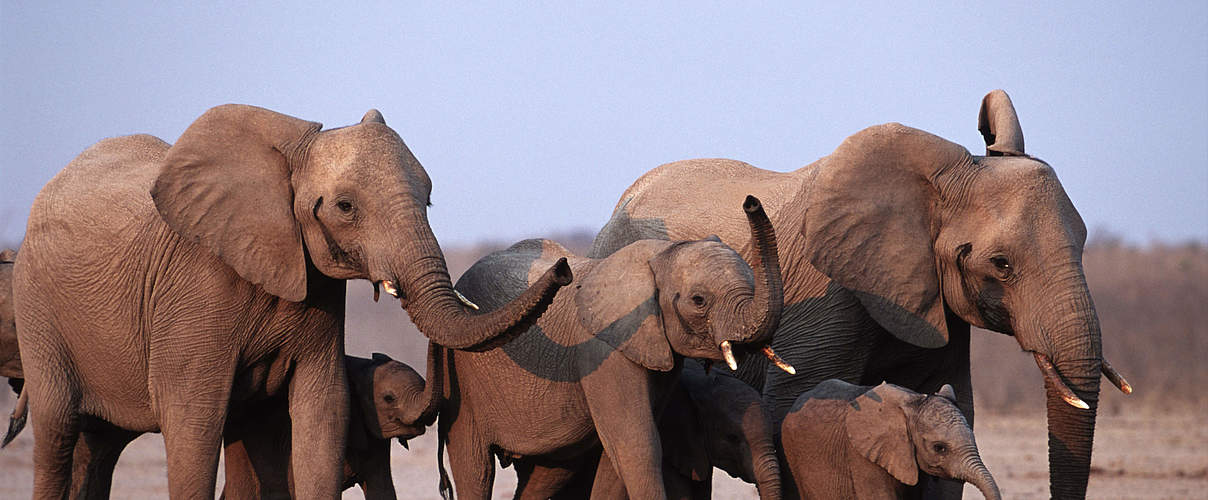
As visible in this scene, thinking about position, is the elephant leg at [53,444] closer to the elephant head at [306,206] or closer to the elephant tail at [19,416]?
the elephant tail at [19,416]

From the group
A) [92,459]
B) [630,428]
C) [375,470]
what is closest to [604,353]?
[630,428]

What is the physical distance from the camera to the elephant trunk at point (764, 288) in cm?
597

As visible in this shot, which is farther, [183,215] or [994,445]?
[994,445]

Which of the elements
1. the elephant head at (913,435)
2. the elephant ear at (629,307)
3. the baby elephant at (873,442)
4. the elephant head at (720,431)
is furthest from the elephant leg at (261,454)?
the elephant head at (913,435)

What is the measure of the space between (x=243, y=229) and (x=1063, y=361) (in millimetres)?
3560

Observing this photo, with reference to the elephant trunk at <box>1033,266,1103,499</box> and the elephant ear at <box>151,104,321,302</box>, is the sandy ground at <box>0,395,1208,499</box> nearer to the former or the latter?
the elephant trunk at <box>1033,266,1103,499</box>

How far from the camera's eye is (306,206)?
636cm

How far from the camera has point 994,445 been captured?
16594mm

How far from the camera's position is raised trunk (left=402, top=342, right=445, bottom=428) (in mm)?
6973

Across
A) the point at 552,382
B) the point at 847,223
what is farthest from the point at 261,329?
the point at 847,223

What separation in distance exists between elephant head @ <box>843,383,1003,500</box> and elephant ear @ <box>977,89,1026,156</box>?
147 centimetres

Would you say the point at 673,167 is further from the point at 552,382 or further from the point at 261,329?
the point at 261,329

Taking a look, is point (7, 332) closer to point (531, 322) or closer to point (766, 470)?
point (531, 322)

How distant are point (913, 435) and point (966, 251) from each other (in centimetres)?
100
